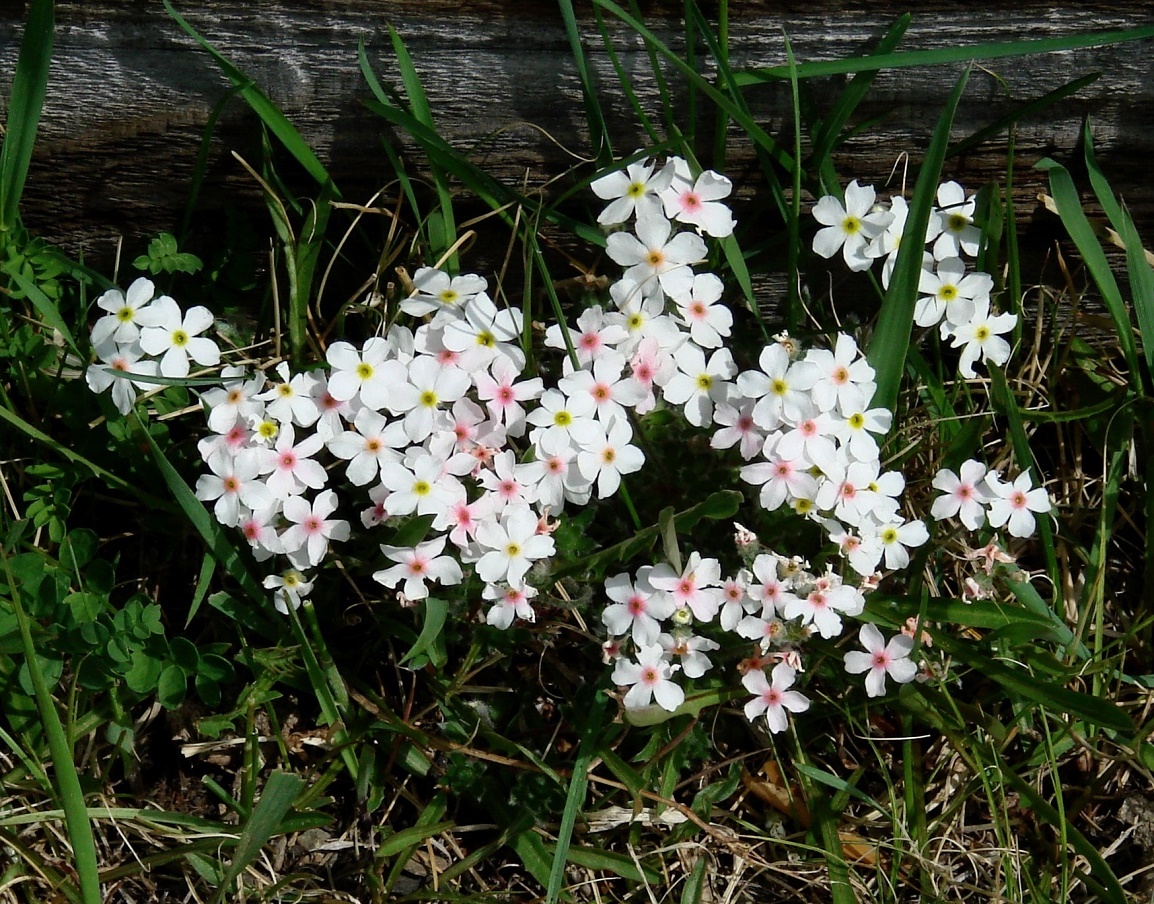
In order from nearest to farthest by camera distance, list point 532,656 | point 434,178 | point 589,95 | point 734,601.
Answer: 1. point 734,601
2. point 589,95
3. point 434,178
4. point 532,656

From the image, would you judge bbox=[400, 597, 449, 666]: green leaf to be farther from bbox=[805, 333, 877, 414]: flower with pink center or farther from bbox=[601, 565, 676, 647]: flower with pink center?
bbox=[805, 333, 877, 414]: flower with pink center

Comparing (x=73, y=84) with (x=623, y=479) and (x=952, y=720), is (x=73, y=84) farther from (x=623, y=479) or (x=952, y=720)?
(x=952, y=720)

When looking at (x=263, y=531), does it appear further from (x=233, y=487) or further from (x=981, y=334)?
(x=981, y=334)

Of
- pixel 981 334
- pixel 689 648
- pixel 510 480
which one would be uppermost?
pixel 981 334

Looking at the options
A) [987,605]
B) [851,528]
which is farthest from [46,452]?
[987,605]

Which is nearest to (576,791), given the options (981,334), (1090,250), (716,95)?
(981,334)

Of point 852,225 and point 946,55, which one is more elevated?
point 946,55
